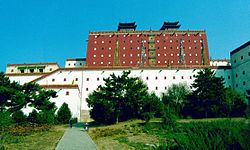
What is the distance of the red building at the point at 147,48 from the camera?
54.5 m

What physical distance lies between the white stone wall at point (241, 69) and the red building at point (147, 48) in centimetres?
1649

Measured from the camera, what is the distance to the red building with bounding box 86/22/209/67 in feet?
179

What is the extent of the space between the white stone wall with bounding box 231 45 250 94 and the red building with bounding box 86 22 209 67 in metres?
16.5

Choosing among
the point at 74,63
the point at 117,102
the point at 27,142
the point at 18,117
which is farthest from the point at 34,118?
the point at 74,63

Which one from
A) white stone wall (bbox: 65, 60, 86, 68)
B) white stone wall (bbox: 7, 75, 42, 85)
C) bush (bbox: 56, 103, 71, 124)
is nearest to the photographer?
bush (bbox: 56, 103, 71, 124)

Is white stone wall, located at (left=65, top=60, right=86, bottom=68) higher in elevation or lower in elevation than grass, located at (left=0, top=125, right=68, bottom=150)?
higher

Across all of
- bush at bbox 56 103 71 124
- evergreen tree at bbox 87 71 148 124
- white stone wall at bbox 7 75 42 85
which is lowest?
bush at bbox 56 103 71 124

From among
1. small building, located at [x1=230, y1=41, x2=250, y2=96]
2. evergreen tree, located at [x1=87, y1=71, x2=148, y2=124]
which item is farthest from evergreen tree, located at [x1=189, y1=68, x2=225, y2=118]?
small building, located at [x1=230, y1=41, x2=250, y2=96]

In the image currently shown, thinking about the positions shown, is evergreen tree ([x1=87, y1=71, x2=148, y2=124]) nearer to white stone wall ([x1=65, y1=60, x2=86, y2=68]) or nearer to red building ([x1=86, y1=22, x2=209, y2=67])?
red building ([x1=86, y1=22, x2=209, y2=67])

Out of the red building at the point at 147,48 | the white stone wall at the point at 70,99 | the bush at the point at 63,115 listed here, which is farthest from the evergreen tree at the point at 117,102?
the red building at the point at 147,48

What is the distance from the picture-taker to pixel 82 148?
9375 mm

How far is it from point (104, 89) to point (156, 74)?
16804mm

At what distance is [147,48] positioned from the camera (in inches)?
2205

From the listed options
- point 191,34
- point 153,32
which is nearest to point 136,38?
point 153,32
